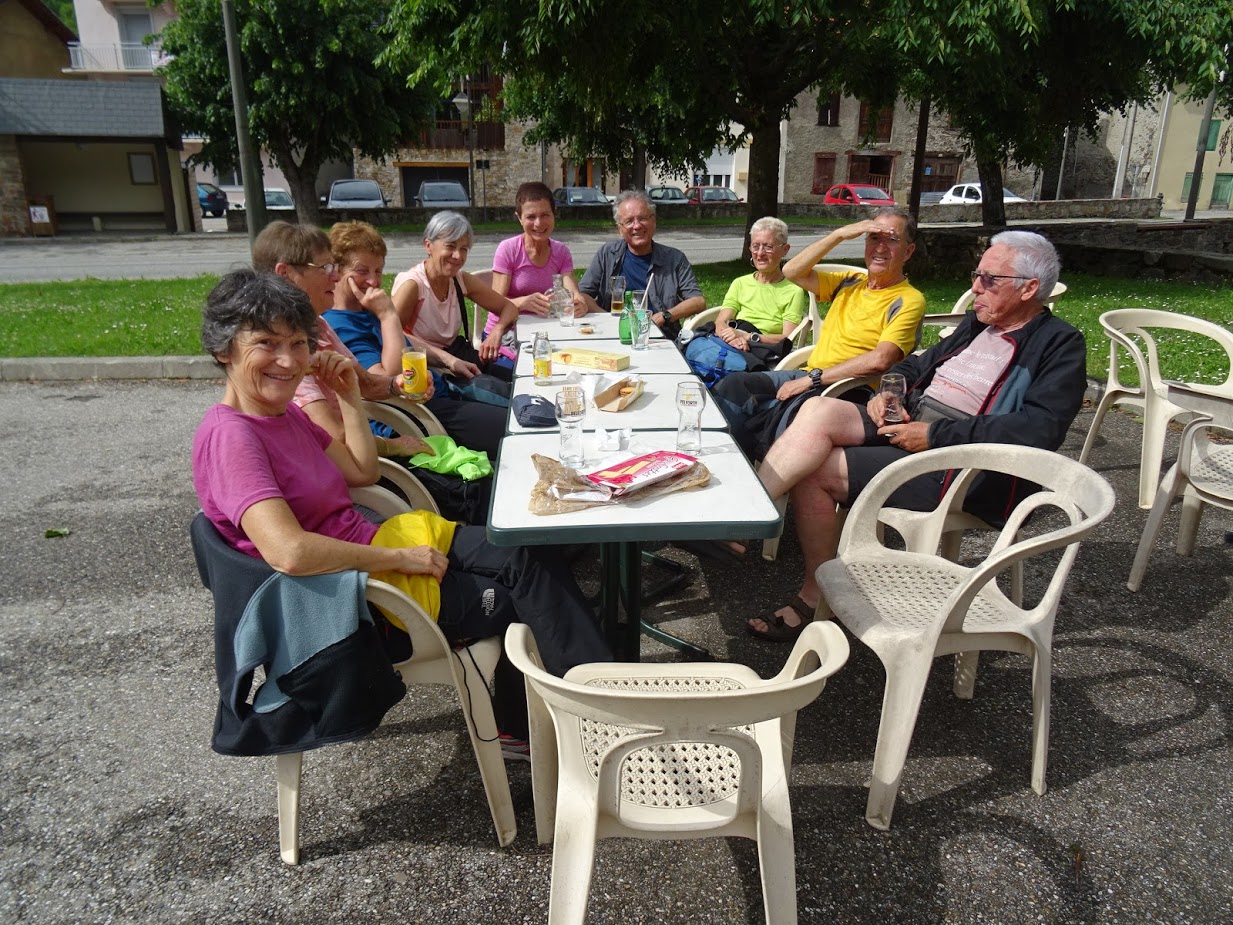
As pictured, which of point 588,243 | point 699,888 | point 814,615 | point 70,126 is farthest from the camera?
point 70,126

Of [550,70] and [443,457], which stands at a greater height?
[550,70]

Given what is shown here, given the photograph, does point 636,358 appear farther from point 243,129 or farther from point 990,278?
point 243,129

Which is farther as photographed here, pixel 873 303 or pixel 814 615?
pixel 873 303

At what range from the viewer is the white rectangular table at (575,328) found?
4.46 metres

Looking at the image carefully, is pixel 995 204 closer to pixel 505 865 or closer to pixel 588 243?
pixel 588 243

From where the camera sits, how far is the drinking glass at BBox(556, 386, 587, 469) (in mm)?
2391

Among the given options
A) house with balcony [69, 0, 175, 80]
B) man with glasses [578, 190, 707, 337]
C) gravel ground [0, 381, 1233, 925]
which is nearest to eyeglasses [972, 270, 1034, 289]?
gravel ground [0, 381, 1233, 925]

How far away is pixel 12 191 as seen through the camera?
943 inches

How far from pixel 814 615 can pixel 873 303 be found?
5.23 feet

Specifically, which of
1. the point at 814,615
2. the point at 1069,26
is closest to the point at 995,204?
the point at 1069,26

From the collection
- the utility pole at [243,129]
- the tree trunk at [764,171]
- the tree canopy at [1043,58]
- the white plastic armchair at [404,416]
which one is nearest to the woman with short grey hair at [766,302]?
the white plastic armchair at [404,416]

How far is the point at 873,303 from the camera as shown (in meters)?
3.85

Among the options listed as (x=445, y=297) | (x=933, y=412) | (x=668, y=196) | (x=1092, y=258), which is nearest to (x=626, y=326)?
(x=445, y=297)

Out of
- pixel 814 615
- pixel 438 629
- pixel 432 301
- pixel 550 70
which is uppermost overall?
pixel 550 70
